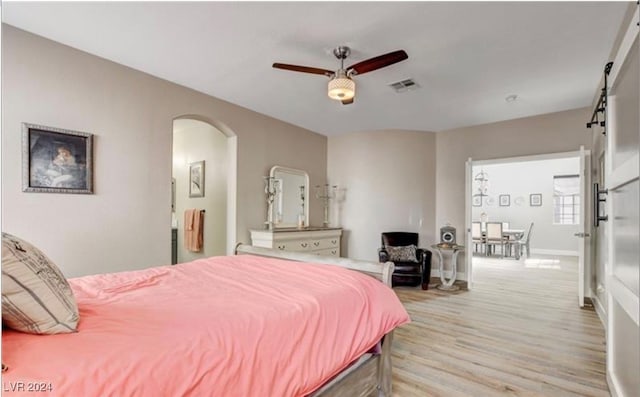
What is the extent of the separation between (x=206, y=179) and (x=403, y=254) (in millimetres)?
3375

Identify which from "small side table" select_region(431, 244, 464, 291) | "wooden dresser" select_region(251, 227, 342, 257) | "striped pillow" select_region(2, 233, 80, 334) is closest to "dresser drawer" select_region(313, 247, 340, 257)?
"wooden dresser" select_region(251, 227, 342, 257)

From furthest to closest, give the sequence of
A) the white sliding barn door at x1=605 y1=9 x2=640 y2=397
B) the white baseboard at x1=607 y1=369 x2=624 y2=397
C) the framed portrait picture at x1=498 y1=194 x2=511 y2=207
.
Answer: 1. the framed portrait picture at x1=498 y1=194 x2=511 y2=207
2. the white baseboard at x1=607 y1=369 x2=624 y2=397
3. the white sliding barn door at x1=605 y1=9 x2=640 y2=397

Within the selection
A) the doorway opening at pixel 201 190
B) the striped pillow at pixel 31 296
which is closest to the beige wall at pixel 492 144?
the doorway opening at pixel 201 190

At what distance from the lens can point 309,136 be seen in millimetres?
5570

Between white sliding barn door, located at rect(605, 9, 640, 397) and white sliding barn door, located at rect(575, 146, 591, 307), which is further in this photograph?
white sliding barn door, located at rect(575, 146, 591, 307)

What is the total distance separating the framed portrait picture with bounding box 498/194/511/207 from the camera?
9375mm

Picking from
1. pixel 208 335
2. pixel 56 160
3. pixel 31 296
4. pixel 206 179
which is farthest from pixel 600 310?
pixel 56 160

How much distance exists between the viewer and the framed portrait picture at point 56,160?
2.57 m

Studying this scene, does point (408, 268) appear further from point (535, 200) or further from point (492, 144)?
point (535, 200)

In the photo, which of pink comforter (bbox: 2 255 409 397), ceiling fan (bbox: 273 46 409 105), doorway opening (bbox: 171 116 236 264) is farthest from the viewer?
doorway opening (bbox: 171 116 236 264)

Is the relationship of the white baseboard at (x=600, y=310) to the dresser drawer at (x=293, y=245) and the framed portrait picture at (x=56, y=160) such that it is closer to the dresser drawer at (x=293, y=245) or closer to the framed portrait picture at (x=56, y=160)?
the dresser drawer at (x=293, y=245)

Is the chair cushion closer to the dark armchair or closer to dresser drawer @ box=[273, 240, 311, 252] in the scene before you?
the dark armchair

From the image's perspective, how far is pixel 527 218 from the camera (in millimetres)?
9031

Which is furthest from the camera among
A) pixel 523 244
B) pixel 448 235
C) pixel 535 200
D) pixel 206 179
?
pixel 535 200
